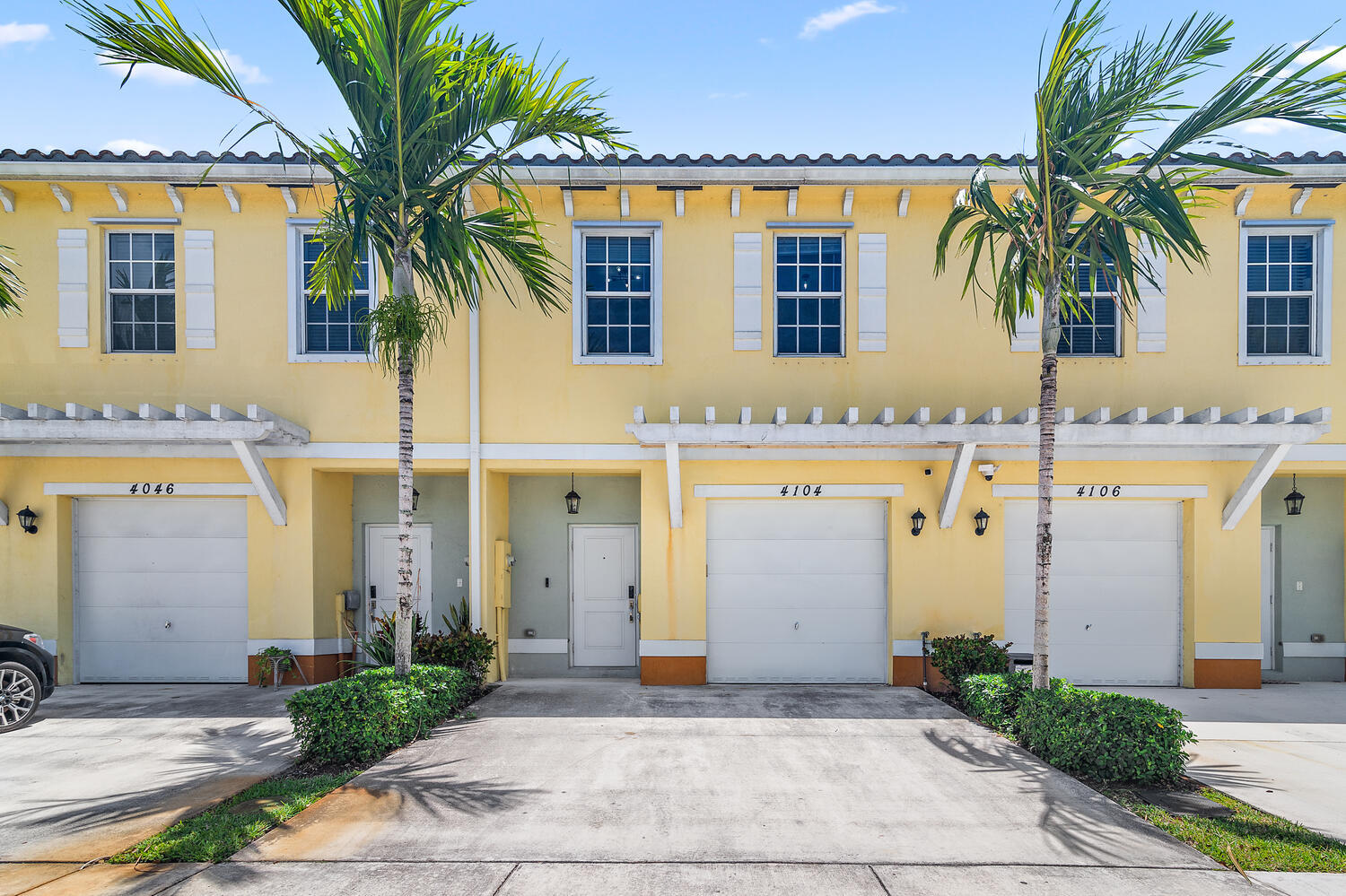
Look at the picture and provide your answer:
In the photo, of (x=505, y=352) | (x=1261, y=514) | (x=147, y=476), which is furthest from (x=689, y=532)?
(x=1261, y=514)

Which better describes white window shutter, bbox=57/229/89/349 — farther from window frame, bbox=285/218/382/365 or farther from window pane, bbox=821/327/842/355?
window pane, bbox=821/327/842/355

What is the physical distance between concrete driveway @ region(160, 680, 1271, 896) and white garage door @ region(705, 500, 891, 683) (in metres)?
1.78

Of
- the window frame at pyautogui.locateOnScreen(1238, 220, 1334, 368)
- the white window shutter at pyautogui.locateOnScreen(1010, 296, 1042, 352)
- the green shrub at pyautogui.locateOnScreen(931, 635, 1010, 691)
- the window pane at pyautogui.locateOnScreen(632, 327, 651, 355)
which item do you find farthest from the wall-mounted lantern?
the window pane at pyautogui.locateOnScreen(632, 327, 651, 355)

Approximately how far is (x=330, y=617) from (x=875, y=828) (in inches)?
321

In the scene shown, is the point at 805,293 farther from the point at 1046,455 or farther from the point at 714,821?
the point at 714,821

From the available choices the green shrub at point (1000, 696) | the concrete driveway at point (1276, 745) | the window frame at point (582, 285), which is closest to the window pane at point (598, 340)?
the window frame at point (582, 285)

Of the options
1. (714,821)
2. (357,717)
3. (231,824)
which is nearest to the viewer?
(231,824)

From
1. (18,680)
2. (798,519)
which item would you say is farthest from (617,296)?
(18,680)

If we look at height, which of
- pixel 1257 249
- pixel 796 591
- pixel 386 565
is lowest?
pixel 796 591

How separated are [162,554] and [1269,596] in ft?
54.0

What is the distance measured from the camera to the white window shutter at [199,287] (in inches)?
379

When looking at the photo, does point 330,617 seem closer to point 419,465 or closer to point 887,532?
point 419,465

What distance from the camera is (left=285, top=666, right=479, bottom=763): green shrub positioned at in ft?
21.5

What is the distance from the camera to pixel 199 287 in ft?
31.7
